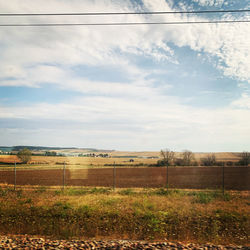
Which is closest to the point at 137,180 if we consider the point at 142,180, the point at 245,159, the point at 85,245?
the point at 142,180

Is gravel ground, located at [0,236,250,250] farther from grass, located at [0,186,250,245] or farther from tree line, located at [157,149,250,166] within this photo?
tree line, located at [157,149,250,166]

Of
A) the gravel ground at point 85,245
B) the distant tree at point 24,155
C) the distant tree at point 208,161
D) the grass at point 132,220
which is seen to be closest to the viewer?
the gravel ground at point 85,245

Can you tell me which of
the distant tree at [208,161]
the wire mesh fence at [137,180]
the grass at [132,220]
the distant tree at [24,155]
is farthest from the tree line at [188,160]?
the grass at [132,220]

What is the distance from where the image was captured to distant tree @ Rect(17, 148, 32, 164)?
54.3 metres

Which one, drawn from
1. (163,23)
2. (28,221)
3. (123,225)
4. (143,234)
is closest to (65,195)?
(28,221)

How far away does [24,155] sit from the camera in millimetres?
54969

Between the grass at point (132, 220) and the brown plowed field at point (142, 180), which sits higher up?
the grass at point (132, 220)

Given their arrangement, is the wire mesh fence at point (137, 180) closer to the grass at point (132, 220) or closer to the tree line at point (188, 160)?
the grass at point (132, 220)

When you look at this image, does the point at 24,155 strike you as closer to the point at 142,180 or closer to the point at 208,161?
the point at 142,180

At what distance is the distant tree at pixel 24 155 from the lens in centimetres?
5434

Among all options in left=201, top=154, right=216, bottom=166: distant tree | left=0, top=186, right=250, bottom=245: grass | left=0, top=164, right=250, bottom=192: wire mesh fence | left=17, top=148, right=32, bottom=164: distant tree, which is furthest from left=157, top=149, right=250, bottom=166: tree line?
left=0, top=186, right=250, bottom=245: grass

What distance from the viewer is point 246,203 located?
12438 mm

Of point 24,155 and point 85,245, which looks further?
point 24,155

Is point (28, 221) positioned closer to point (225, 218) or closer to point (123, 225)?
point (123, 225)
